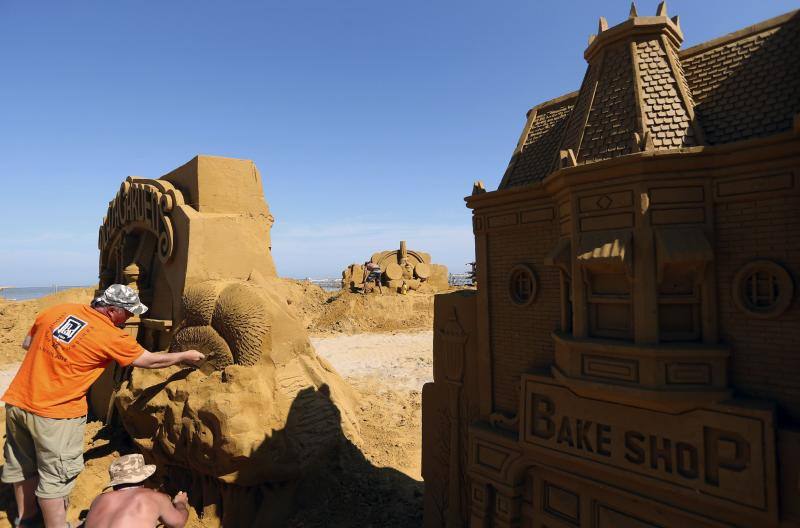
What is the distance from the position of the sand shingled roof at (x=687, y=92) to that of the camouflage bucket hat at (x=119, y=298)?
424 cm

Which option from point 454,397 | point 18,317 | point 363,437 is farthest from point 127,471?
point 18,317

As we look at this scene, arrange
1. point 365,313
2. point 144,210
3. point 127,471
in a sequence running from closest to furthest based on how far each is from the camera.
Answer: point 127,471 < point 144,210 < point 365,313

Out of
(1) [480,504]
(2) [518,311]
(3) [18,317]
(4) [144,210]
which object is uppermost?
(4) [144,210]

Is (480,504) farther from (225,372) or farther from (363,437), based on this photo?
(225,372)

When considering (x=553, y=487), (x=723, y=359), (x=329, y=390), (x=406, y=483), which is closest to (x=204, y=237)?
(x=329, y=390)

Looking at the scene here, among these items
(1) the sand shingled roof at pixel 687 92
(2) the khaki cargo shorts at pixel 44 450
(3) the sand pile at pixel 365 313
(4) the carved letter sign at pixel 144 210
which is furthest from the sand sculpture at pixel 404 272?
(2) the khaki cargo shorts at pixel 44 450

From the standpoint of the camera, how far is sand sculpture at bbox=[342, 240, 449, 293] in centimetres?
2317

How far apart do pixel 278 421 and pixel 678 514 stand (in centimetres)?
430

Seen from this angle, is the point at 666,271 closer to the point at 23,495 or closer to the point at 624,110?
the point at 624,110

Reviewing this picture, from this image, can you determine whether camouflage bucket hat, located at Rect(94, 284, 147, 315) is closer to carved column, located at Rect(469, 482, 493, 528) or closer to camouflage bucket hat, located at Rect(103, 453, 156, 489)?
camouflage bucket hat, located at Rect(103, 453, 156, 489)

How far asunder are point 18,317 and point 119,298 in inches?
708

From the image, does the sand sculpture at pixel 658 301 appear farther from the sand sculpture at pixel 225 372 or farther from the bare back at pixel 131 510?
the bare back at pixel 131 510

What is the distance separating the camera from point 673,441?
3.61 m

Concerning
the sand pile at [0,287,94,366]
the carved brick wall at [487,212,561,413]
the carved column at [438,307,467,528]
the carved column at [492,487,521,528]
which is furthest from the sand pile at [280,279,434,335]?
the carved column at [492,487,521,528]
